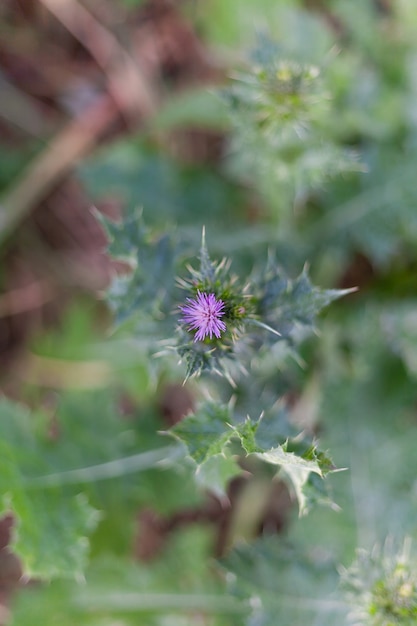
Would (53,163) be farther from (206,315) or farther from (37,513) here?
(206,315)

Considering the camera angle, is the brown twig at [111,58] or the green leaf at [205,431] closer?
the green leaf at [205,431]

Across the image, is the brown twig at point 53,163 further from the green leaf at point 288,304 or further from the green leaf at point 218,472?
the green leaf at point 218,472

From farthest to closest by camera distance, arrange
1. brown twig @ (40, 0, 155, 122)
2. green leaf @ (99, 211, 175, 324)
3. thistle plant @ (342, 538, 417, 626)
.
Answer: brown twig @ (40, 0, 155, 122) < green leaf @ (99, 211, 175, 324) < thistle plant @ (342, 538, 417, 626)

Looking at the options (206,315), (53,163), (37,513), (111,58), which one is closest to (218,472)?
(206,315)

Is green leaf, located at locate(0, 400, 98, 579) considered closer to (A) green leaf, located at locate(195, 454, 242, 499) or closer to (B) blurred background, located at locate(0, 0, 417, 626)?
(B) blurred background, located at locate(0, 0, 417, 626)

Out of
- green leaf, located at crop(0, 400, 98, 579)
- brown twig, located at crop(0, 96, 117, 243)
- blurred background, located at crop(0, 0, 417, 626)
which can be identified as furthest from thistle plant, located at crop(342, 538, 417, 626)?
brown twig, located at crop(0, 96, 117, 243)

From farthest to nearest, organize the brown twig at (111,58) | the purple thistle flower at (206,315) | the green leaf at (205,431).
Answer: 1. the brown twig at (111,58)
2. the green leaf at (205,431)
3. the purple thistle flower at (206,315)

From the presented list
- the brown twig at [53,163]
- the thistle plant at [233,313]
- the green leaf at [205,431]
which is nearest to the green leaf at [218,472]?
the green leaf at [205,431]

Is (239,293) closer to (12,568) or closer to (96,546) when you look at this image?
(96,546)

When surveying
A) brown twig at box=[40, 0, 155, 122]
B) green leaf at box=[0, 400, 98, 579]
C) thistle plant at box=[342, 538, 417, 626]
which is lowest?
green leaf at box=[0, 400, 98, 579]
